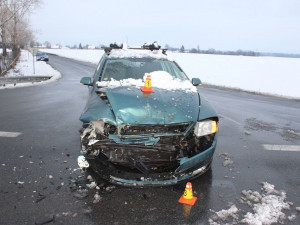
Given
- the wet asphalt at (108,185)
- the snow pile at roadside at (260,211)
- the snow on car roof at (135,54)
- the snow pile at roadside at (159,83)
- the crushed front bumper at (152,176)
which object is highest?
the snow on car roof at (135,54)

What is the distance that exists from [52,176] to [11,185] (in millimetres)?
532

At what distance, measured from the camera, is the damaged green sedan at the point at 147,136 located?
330 cm

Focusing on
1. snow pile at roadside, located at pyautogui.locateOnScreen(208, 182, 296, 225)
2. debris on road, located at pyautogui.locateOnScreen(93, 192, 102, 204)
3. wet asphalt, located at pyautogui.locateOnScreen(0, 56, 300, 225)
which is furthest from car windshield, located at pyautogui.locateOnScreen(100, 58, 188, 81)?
snow pile at roadside, located at pyautogui.locateOnScreen(208, 182, 296, 225)

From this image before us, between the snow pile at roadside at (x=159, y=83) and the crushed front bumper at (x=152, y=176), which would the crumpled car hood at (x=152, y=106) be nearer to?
the snow pile at roadside at (x=159, y=83)

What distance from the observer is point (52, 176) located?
392 centimetres

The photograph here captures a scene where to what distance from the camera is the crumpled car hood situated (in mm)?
3488

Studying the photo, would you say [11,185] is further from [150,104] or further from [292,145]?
[292,145]

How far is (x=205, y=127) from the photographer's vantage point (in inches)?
147

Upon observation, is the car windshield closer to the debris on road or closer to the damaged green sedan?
the damaged green sedan

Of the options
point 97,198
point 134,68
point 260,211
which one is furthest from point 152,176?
point 134,68

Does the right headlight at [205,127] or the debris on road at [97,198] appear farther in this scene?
the right headlight at [205,127]

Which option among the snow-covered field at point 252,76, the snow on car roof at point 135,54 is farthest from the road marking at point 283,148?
the snow-covered field at point 252,76

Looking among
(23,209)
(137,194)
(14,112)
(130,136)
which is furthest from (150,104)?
(14,112)

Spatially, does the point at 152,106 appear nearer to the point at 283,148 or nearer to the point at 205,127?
the point at 205,127
